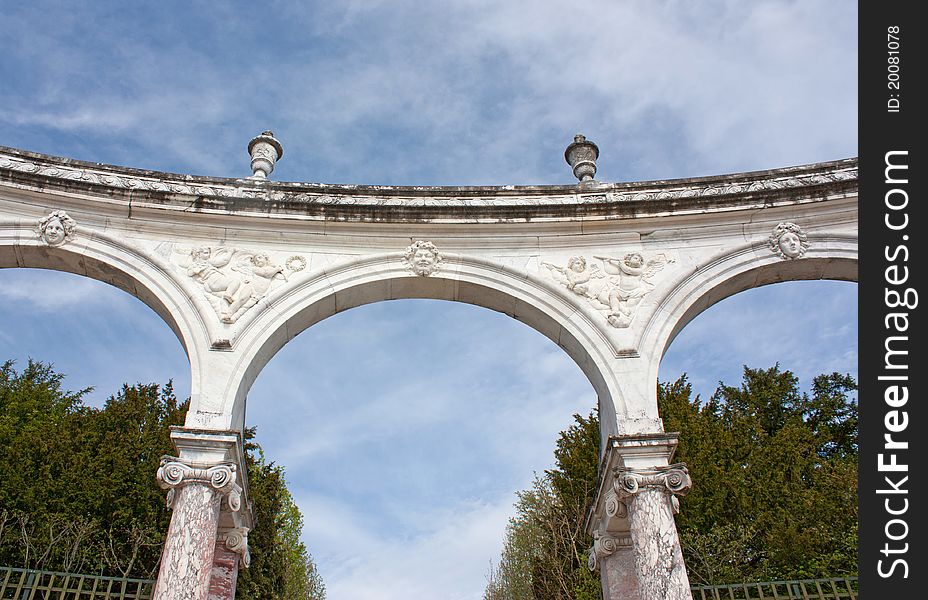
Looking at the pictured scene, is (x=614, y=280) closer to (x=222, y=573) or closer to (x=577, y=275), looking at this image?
(x=577, y=275)

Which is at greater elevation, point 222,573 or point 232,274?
point 232,274

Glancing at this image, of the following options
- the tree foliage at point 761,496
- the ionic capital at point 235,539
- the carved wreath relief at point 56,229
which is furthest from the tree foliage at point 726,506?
the carved wreath relief at point 56,229

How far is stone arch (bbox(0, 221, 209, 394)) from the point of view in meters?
10.3

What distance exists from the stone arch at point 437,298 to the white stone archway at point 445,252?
3cm

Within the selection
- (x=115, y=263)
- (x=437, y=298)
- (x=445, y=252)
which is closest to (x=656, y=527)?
(x=437, y=298)

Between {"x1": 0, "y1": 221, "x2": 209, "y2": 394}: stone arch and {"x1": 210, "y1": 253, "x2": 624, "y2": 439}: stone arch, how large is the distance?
931 mm

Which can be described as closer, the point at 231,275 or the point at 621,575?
the point at 621,575

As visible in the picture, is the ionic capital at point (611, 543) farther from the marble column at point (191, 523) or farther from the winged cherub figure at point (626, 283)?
the marble column at point (191, 523)

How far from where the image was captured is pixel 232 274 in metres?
10.6

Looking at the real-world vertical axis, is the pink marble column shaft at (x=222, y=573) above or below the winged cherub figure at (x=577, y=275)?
below

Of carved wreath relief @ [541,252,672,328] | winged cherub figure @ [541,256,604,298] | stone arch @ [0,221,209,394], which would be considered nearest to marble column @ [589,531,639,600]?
carved wreath relief @ [541,252,672,328]

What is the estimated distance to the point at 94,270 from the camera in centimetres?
1081

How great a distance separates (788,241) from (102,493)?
1952 centimetres

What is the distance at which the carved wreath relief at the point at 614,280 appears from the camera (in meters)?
10.6
